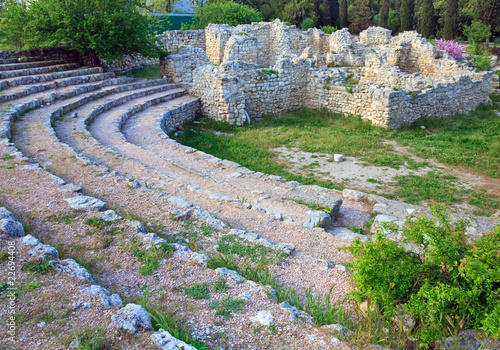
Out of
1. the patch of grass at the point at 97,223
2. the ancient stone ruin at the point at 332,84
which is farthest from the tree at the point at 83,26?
the patch of grass at the point at 97,223

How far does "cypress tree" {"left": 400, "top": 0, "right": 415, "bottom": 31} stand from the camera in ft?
130

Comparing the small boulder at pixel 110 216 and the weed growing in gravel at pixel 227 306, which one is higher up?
the small boulder at pixel 110 216

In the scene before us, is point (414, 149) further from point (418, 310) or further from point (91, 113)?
point (91, 113)

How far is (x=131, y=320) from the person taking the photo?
300 cm

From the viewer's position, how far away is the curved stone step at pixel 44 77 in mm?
13061

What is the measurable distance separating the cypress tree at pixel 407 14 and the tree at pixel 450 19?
3.69 metres

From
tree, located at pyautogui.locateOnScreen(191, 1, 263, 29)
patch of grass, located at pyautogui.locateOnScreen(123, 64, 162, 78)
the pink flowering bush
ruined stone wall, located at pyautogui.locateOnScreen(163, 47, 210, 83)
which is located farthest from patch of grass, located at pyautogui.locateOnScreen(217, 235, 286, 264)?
tree, located at pyautogui.locateOnScreen(191, 1, 263, 29)

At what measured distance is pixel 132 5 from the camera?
56.4 feet

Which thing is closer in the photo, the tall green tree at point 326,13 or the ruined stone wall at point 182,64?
the ruined stone wall at point 182,64

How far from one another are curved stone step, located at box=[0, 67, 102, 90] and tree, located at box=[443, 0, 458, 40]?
3448cm

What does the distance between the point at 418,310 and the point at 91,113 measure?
37.2 ft

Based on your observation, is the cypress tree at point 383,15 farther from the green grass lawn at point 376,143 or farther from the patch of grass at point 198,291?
the patch of grass at point 198,291

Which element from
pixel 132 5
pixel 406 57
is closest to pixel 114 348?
pixel 132 5

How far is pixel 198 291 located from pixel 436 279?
2.33 m
